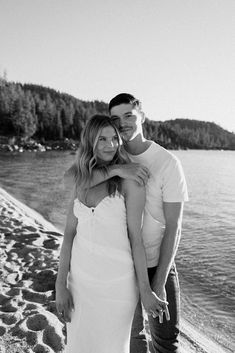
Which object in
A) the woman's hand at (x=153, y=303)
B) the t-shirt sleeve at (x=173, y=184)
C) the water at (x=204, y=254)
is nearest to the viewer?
the woman's hand at (x=153, y=303)

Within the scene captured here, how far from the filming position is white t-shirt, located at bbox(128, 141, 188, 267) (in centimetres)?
245

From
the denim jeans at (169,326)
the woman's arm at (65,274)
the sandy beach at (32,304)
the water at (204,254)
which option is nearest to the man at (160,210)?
the denim jeans at (169,326)

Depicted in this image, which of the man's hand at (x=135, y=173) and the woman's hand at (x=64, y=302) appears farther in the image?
the woman's hand at (x=64, y=302)

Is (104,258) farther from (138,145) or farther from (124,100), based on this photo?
(124,100)

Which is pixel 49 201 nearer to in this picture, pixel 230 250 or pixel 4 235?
pixel 4 235

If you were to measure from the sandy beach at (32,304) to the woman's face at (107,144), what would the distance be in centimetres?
244

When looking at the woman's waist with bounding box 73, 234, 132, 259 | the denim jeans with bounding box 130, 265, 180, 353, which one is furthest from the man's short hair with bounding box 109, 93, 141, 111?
the denim jeans with bounding box 130, 265, 180, 353

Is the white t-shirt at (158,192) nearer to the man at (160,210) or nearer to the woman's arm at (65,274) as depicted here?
the man at (160,210)

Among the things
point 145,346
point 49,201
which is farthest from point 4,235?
point 49,201

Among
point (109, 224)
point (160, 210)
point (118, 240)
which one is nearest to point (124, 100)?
point (160, 210)

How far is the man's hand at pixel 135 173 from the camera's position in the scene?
2301 mm

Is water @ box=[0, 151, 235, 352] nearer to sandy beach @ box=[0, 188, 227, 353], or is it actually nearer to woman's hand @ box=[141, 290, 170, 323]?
sandy beach @ box=[0, 188, 227, 353]

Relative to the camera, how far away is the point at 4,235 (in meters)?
8.20

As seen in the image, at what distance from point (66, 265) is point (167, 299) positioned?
849mm
